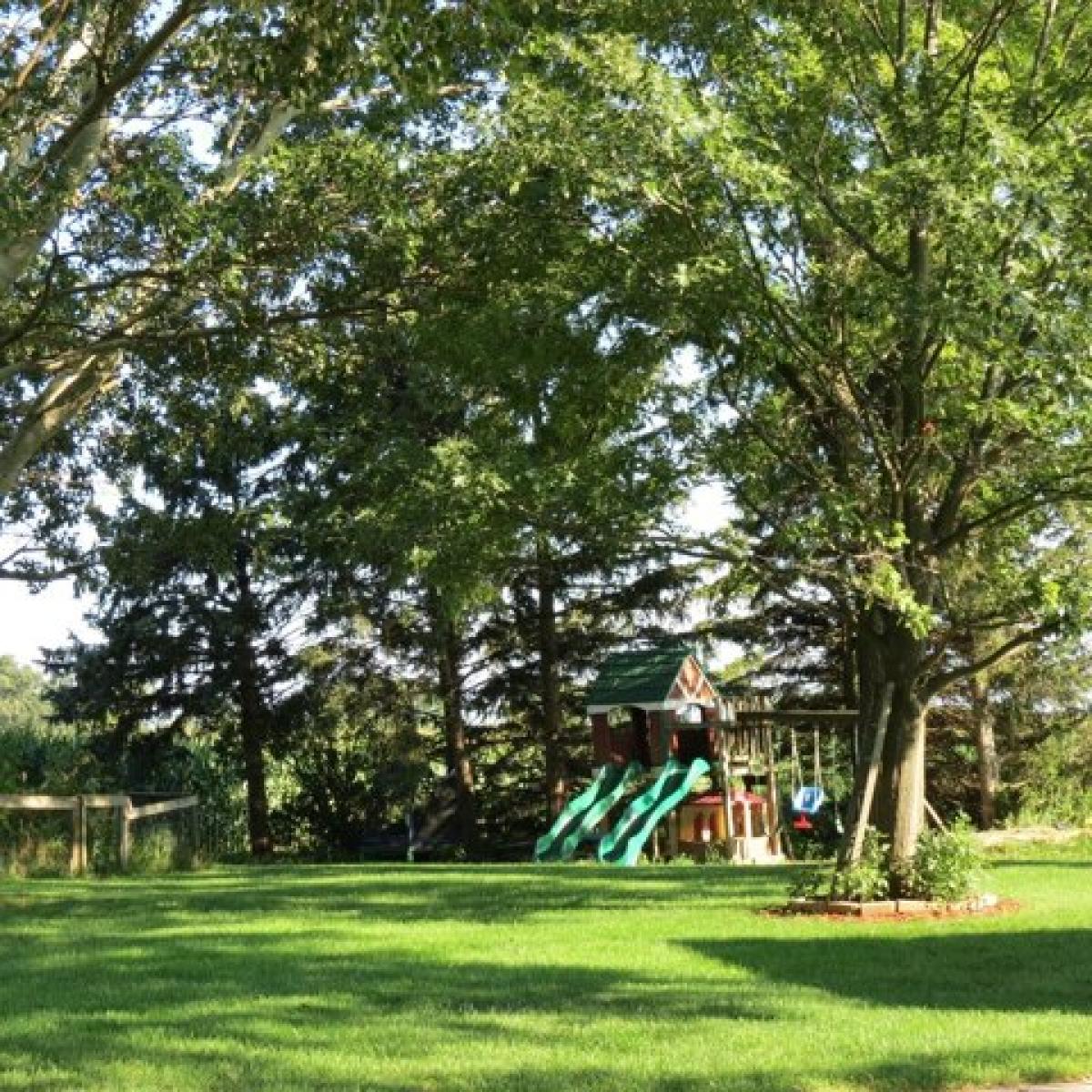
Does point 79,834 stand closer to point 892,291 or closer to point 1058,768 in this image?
point 892,291

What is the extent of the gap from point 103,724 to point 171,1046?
22562 millimetres

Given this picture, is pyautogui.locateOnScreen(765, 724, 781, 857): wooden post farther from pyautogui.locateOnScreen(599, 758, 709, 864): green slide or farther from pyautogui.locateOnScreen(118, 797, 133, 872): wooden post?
pyautogui.locateOnScreen(118, 797, 133, 872): wooden post

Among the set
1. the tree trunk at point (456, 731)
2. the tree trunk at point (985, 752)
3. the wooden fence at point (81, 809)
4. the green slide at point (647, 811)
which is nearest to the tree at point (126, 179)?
the wooden fence at point (81, 809)

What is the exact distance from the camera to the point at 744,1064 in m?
5.75

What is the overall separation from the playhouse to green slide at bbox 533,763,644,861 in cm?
2

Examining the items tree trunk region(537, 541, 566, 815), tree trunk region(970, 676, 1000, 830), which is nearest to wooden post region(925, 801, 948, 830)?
tree trunk region(970, 676, 1000, 830)

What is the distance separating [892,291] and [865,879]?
4.84 metres

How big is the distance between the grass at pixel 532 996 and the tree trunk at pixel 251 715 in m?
14.3

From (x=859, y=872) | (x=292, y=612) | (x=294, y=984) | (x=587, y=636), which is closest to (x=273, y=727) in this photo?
(x=292, y=612)

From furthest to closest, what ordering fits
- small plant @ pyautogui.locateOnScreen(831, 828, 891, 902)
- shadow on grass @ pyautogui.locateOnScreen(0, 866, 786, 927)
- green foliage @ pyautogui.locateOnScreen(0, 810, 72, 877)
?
green foliage @ pyautogui.locateOnScreen(0, 810, 72, 877), shadow on grass @ pyautogui.locateOnScreen(0, 866, 786, 927), small plant @ pyautogui.locateOnScreen(831, 828, 891, 902)

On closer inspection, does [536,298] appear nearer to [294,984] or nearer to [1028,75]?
[1028,75]

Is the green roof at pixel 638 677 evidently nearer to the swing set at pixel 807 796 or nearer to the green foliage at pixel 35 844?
the swing set at pixel 807 796

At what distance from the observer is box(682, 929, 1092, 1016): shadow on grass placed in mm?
7430

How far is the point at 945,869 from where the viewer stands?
1164 cm
